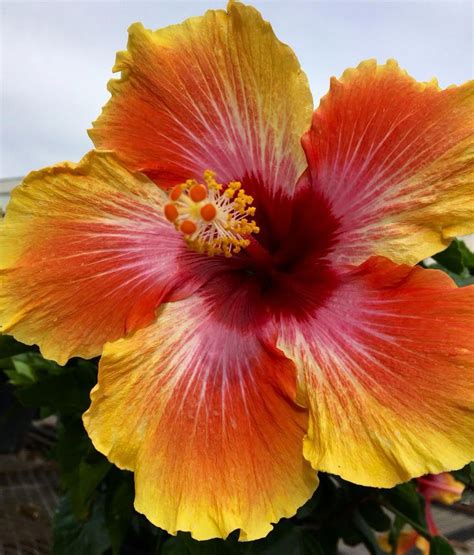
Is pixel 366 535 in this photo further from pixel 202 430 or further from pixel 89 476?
pixel 202 430

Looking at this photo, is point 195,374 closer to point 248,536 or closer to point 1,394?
Result: point 248,536

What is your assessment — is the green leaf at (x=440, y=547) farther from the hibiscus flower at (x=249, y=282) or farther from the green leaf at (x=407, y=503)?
the hibiscus flower at (x=249, y=282)

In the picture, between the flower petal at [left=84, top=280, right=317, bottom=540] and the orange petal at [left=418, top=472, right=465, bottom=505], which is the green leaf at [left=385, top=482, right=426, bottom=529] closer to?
the orange petal at [left=418, top=472, right=465, bottom=505]

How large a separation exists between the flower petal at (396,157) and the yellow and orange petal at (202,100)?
2.0 inches

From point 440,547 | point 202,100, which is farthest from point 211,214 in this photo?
point 440,547

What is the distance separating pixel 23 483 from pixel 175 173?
1.74m

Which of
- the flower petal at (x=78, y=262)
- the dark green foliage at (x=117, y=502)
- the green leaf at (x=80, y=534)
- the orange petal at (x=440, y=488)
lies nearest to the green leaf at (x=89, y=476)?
the dark green foliage at (x=117, y=502)

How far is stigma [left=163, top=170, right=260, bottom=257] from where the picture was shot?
2.52ft

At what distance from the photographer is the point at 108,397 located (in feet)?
2.32

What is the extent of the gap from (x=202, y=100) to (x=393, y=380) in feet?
1.50

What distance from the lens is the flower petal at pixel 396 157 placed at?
0.73m

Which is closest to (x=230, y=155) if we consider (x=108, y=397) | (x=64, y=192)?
(x=64, y=192)

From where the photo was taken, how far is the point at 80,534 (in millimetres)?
1254

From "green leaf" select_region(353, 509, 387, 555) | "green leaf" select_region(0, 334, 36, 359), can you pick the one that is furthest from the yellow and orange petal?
"green leaf" select_region(353, 509, 387, 555)
